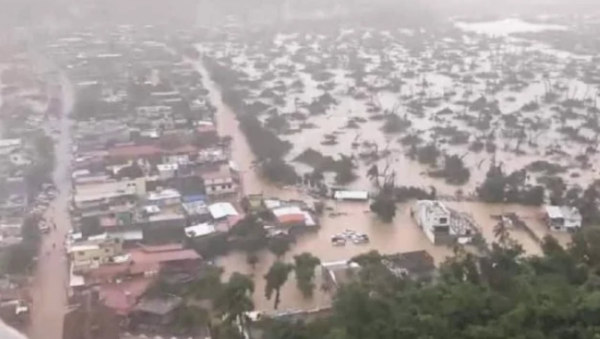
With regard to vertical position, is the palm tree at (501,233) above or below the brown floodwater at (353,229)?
above

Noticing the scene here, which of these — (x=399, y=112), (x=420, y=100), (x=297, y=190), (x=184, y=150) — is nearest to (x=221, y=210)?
(x=297, y=190)

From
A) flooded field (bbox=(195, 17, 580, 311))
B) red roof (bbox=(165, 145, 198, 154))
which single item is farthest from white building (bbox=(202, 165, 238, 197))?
red roof (bbox=(165, 145, 198, 154))

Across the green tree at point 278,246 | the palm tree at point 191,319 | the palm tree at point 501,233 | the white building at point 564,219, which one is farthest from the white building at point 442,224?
the palm tree at point 191,319

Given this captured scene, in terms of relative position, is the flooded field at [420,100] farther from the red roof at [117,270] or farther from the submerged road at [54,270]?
the red roof at [117,270]

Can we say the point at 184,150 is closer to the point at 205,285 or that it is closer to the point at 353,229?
the point at 353,229

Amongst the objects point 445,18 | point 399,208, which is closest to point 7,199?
point 399,208

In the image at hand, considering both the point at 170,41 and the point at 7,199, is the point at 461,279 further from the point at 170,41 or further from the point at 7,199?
the point at 170,41
